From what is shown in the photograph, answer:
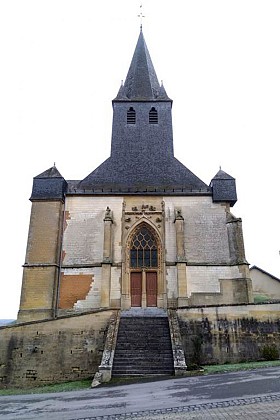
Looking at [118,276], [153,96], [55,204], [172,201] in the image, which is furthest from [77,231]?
[153,96]

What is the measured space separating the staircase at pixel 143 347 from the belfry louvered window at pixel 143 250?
16.2 feet

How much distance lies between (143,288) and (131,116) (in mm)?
13419

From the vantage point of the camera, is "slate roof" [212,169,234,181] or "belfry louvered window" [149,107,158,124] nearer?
"slate roof" [212,169,234,181]

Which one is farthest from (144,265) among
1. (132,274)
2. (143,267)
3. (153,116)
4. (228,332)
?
(153,116)

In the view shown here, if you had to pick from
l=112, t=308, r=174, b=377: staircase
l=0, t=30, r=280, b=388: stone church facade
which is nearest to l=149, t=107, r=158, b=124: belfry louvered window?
l=0, t=30, r=280, b=388: stone church facade

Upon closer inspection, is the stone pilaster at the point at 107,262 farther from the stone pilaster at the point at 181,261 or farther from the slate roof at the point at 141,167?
the stone pilaster at the point at 181,261

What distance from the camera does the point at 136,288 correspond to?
19438 millimetres

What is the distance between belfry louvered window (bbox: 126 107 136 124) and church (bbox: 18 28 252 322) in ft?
15.2

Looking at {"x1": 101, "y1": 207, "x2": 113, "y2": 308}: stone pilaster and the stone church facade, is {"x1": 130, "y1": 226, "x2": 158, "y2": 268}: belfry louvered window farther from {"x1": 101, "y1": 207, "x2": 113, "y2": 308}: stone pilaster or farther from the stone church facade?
{"x1": 101, "y1": 207, "x2": 113, "y2": 308}: stone pilaster

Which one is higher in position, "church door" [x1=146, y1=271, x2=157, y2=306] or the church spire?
the church spire

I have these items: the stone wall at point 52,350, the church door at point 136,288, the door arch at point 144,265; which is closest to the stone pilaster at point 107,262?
the door arch at point 144,265

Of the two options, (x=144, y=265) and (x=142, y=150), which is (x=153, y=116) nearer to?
(x=142, y=150)

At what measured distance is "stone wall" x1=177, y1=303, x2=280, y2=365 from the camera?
42.4ft

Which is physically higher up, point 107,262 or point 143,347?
point 107,262
